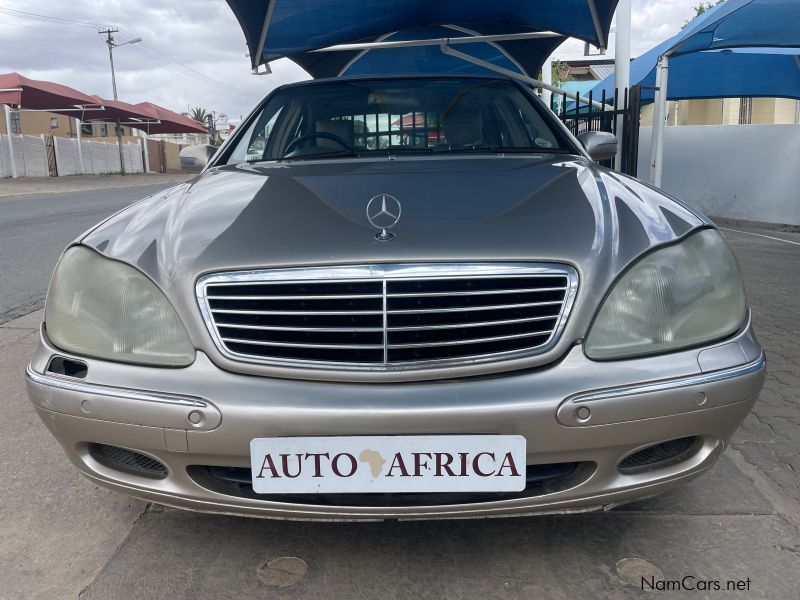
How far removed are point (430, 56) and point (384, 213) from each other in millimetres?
7374

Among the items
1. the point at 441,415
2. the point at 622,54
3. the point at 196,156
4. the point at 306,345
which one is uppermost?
the point at 622,54

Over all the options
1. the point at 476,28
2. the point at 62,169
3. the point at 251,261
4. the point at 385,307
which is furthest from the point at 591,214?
the point at 62,169

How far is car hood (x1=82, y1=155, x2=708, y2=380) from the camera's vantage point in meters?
1.71

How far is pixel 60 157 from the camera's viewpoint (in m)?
30.4

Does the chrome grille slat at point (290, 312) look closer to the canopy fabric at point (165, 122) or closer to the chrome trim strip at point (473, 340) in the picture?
the chrome trim strip at point (473, 340)

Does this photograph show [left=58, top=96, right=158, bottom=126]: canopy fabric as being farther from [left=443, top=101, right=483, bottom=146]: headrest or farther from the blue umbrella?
[left=443, top=101, right=483, bottom=146]: headrest

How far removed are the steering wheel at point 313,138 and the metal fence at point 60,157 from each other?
88.8 feet

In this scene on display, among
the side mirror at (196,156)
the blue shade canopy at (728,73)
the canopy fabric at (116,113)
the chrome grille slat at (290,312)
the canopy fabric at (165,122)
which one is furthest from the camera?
the canopy fabric at (165,122)

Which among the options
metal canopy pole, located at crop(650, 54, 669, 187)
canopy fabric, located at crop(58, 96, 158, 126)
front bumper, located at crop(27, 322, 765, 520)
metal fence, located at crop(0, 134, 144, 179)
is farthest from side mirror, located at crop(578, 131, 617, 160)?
canopy fabric, located at crop(58, 96, 158, 126)

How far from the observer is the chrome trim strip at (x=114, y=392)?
162 cm

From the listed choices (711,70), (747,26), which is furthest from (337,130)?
(711,70)

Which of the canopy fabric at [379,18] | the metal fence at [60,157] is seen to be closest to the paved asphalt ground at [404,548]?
the canopy fabric at [379,18]

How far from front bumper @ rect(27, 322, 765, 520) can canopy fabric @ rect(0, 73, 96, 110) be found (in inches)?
1040

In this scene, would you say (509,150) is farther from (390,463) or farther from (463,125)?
(390,463)
